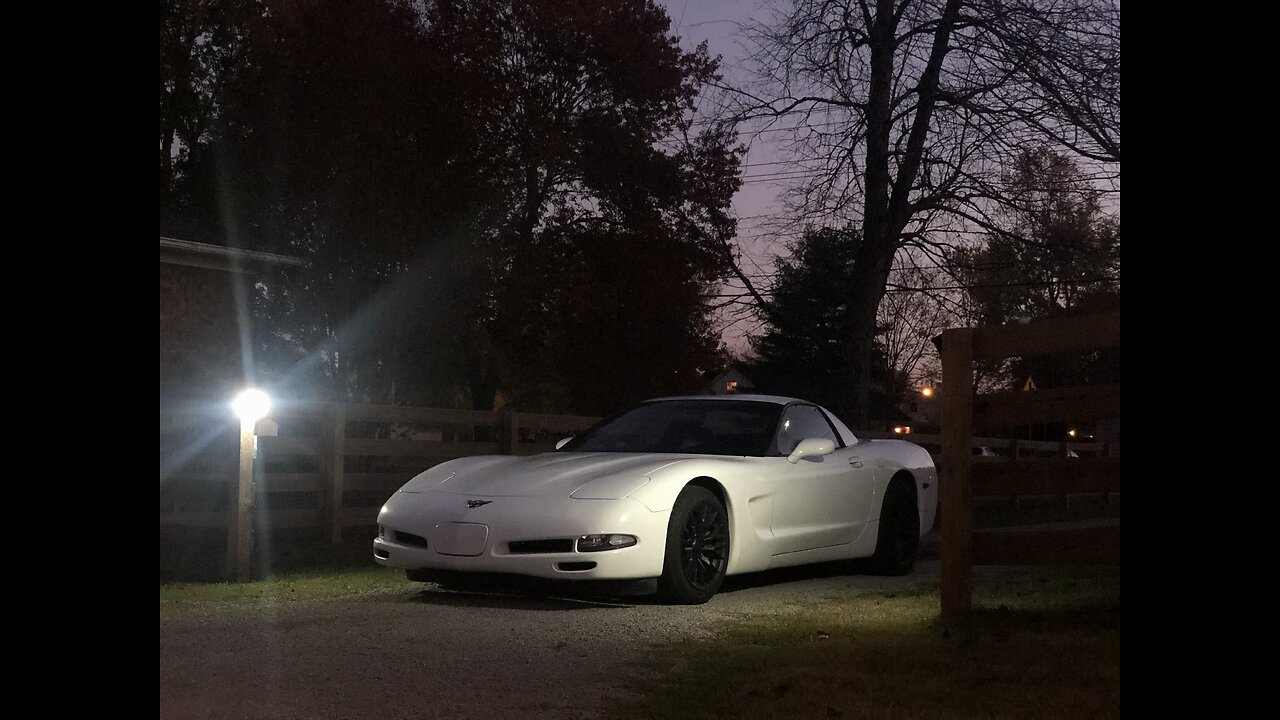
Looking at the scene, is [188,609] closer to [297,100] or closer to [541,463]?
[541,463]

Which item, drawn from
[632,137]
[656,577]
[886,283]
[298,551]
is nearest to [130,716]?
[656,577]

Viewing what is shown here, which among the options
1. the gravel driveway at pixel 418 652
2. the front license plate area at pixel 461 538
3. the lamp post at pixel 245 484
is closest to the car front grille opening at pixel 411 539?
the front license plate area at pixel 461 538

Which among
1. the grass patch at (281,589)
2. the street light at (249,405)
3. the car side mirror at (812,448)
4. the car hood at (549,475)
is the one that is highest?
the street light at (249,405)

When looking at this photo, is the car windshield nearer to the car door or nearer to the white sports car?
the white sports car

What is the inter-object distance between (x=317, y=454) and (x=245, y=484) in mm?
2537

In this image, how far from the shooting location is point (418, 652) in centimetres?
536

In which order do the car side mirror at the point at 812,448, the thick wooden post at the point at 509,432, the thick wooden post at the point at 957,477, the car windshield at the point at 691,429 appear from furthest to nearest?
the thick wooden post at the point at 509,432 → the car windshield at the point at 691,429 → the car side mirror at the point at 812,448 → the thick wooden post at the point at 957,477

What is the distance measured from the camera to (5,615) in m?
1.53

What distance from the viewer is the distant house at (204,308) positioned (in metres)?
16.6

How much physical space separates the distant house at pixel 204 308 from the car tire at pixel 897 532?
9994 mm

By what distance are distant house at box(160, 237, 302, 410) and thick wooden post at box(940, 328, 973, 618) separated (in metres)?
12.0

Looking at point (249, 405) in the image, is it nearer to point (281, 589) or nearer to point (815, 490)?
point (281, 589)

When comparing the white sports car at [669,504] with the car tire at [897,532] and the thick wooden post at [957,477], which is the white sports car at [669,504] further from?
the thick wooden post at [957,477]

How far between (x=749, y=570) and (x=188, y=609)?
339 cm
